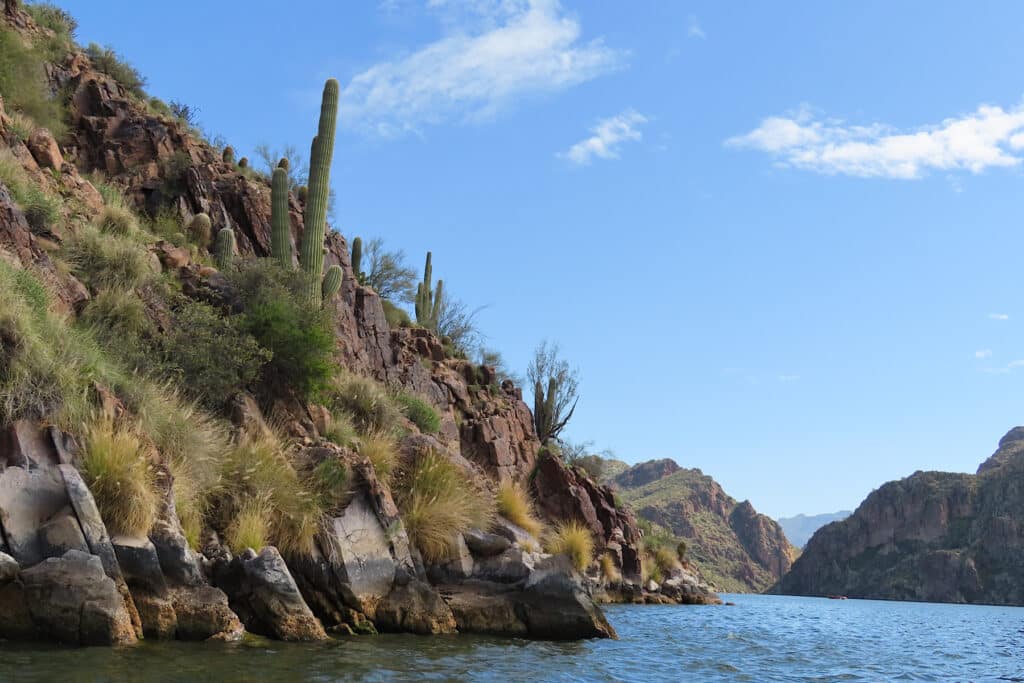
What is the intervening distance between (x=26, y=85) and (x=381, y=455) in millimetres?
15675

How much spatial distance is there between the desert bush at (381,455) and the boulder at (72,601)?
5903 mm

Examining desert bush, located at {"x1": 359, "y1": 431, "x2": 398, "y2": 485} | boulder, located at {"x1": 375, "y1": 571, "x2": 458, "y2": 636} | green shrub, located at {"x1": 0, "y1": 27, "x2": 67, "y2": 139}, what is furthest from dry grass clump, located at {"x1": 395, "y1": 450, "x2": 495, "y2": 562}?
green shrub, located at {"x1": 0, "y1": 27, "x2": 67, "y2": 139}

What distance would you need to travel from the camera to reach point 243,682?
8336mm

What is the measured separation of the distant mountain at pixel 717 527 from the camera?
133250 mm

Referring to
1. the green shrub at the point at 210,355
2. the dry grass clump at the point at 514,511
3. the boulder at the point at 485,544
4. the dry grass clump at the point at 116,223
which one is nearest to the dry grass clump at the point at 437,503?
the boulder at the point at 485,544

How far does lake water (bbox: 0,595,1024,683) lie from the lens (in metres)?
8.54

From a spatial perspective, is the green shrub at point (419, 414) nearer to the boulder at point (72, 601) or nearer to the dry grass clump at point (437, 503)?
the dry grass clump at point (437, 503)

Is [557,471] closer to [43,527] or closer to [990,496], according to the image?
[43,527]

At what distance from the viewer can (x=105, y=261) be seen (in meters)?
17.0

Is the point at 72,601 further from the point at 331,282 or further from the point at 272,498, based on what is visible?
the point at 331,282

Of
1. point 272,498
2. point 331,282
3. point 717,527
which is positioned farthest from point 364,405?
point 717,527

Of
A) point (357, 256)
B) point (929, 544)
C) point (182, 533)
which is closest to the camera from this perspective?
point (182, 533)

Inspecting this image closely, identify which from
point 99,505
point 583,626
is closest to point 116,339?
point 99,505

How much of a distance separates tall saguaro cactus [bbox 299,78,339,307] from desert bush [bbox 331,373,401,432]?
2942 millimetres
